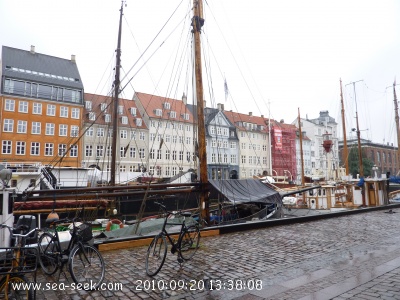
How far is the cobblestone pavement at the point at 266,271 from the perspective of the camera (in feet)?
15.1

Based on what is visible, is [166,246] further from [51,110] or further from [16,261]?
[51,110]

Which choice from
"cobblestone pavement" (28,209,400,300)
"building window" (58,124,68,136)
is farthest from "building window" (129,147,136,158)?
"cobblestone pavement" (28,209,400,300)

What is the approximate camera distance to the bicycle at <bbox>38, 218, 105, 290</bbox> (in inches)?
189

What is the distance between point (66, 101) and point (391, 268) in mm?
45752

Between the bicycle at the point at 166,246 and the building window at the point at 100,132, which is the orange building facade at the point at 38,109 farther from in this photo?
the bicycle at the point at 166,246

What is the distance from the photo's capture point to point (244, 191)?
546 inches

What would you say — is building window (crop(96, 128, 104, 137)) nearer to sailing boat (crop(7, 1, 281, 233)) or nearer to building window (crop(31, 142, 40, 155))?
building window (crop(31, 142, 40, 155))

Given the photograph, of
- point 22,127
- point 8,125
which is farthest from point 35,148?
point 8,125

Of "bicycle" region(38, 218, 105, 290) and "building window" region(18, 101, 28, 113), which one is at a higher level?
"building window" region(18, 101, 28, 113)

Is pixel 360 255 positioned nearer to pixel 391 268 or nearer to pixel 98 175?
pixel 391 268

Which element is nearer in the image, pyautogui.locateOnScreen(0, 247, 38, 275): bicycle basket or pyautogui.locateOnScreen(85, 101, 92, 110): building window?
pyautogui.locateOnScreen(0, 247, 38, 275): bicycle basket

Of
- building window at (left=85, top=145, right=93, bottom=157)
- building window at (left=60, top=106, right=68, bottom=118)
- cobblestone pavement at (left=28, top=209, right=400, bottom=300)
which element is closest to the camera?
cobblestone pavement at (left=28, top=209, right=400, bottom=300)

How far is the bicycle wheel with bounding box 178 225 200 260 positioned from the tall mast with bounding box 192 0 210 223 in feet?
11.5

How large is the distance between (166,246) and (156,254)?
0.24 metres
